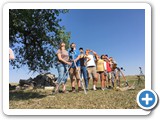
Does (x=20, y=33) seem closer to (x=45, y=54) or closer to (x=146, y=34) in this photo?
(x=45, y=54)

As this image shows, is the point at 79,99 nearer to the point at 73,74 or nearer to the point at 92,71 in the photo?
the point at 73,74

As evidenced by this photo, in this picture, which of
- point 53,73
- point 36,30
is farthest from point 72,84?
point 36,30

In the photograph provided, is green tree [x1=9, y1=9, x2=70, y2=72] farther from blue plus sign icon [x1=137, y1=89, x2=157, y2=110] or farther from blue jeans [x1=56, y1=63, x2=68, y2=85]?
blue plus sign icon [x1=137, y1=89, x2=157, y2=110]

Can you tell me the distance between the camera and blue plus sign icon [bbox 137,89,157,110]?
7777 millimetres

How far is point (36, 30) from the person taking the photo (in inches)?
352

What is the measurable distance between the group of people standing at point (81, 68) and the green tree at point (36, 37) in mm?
201

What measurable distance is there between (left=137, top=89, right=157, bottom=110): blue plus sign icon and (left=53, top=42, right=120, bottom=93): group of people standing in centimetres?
86

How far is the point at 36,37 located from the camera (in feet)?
29.3

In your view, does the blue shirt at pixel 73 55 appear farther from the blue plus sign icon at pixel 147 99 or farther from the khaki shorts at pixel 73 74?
the blue plus sign icon at pixel 147 99

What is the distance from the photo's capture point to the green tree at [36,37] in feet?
28.1

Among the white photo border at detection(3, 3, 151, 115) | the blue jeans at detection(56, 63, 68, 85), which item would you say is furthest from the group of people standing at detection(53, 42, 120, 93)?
the white photo border at detection(3, 3, 151, 115)

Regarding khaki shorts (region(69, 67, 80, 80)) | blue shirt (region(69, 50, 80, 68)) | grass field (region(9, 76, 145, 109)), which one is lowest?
grass field (region(9, 76, 145, 109))
